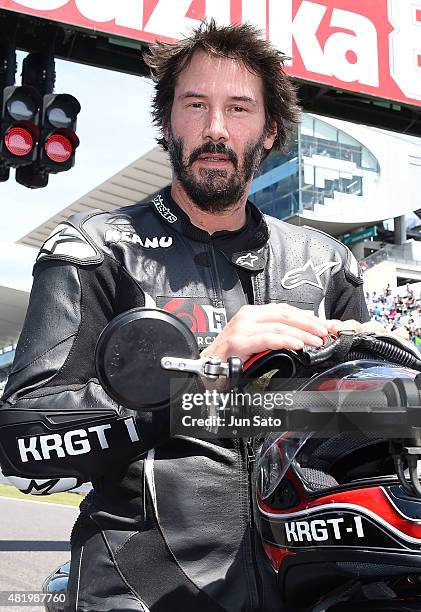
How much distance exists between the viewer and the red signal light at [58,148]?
5.75m

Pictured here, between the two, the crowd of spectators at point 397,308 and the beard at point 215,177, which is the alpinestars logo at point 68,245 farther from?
the crowd of spectators at point 397,308

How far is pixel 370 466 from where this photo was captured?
0.95m

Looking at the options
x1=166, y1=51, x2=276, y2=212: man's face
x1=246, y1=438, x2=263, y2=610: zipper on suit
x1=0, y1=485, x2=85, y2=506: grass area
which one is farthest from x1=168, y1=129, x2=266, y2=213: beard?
x1=0, y1=485, x2=85, y2=506: grass area

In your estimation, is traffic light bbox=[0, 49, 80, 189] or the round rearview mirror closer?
the round rearview mirror

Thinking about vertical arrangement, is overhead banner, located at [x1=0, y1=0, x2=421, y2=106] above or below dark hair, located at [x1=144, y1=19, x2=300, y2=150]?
above

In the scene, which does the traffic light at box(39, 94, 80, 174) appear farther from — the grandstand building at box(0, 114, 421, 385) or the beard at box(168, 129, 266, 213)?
the grandstand building at box(0, 114, 421, 385)

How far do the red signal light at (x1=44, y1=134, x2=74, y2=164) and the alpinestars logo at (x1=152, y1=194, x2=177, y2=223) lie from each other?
4.19 meters

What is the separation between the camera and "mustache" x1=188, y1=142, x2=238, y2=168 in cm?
166

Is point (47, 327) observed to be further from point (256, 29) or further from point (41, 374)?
point (256, 29)

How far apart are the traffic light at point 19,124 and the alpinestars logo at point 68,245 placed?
4.33 metres

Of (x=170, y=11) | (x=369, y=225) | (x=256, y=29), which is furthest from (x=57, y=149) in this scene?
(x=369, y=225)

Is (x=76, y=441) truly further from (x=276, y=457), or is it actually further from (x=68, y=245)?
(x=68, y=245)

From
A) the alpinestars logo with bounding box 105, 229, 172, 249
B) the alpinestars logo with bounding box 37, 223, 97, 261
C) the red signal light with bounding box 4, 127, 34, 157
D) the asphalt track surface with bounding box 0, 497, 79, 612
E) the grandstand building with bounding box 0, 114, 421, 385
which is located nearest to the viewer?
the alpinestars logo with bounding box 37, 223, 97, 261

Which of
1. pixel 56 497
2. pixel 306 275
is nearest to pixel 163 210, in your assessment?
pixel 306 275
